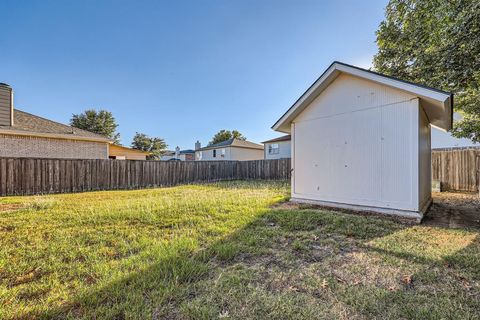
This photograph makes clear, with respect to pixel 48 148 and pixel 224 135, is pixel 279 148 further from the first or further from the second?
pixel 224 135

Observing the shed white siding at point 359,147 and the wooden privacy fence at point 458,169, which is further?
the wooden privacy fence at point 458,169

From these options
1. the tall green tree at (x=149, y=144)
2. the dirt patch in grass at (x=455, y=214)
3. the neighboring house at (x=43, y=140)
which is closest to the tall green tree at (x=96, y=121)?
the tall green tree at (x=149, y=144)

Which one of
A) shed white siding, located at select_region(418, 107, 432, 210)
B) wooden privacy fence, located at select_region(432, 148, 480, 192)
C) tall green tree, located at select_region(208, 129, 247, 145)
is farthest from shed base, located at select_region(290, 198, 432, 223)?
tall green tree, located at select_region(208, 129, 247, 145)

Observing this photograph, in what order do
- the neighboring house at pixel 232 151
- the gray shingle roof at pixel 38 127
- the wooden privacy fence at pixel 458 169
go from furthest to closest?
1. the neighboring house at pixel 232 151
2. the gray shingle roof at pixel 38 127
3. the wooden privacy fence at pixel 458 169

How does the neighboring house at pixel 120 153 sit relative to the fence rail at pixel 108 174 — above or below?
above

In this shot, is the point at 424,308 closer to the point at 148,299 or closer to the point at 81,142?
the point at 148,299

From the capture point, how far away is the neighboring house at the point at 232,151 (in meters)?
27.7

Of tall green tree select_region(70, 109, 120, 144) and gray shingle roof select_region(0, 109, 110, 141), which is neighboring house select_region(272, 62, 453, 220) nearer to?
gray shingle roof select_region(0, 109, 110, 141)

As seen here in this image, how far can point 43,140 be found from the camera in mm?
12039

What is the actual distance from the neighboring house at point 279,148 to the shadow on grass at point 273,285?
19.5 m

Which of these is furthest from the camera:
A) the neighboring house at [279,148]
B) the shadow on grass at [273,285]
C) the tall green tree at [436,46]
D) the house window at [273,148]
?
the house window at [273,148]

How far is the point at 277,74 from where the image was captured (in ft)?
37.4

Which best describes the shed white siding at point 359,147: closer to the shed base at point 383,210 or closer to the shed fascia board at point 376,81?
the shed base at point 383,210

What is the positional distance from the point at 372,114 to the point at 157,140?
4152 centimetres
